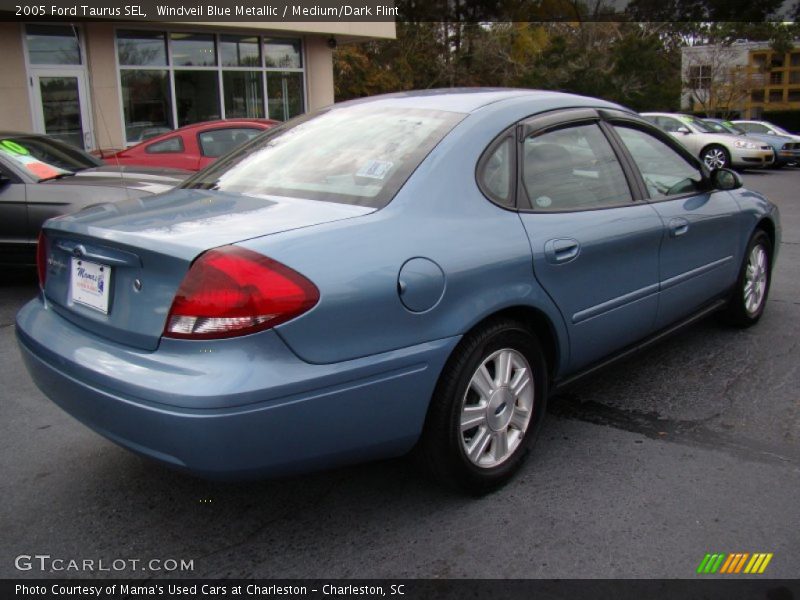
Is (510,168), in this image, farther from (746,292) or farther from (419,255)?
A: (746,292)

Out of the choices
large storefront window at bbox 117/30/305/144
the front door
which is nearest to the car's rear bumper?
the front door

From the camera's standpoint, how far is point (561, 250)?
3.12m

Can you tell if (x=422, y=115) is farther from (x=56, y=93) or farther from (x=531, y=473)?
(x=56, y=93)

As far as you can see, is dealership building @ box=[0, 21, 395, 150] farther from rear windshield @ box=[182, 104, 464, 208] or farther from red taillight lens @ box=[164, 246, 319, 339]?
red taillight lens @ box=[164, 246, 319, 339]

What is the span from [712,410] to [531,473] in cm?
118

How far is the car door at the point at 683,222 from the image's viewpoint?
384cm

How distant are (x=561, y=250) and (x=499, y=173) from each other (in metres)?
0.40

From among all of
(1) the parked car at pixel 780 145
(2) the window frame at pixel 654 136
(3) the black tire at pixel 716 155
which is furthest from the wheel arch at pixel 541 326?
(1) the parked car at pixel 780 145

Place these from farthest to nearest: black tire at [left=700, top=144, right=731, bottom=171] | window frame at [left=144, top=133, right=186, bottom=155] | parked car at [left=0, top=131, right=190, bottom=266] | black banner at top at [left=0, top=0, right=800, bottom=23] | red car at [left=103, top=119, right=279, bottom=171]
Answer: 1. black tire at [left=700, top=144, right=731, bottom=171]
2. black banner at top at [left=0, top=0, right=800, bottom=23]
3. window frame at [left=144, top=133, right=186, bottom=155]
4. red car at [left=103, top=119, right=279, bottom=171]
5. parked car at [left=0, top=131, right=190, bottom=266]

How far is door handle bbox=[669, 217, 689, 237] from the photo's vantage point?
381cm

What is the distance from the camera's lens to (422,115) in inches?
127

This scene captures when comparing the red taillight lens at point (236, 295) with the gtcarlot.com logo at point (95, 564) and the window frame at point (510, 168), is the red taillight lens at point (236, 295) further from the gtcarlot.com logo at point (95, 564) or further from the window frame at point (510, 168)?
the window frame at point (510, 168)

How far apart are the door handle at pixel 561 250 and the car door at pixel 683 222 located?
793mm

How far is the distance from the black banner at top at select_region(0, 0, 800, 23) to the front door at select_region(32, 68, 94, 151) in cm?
111
